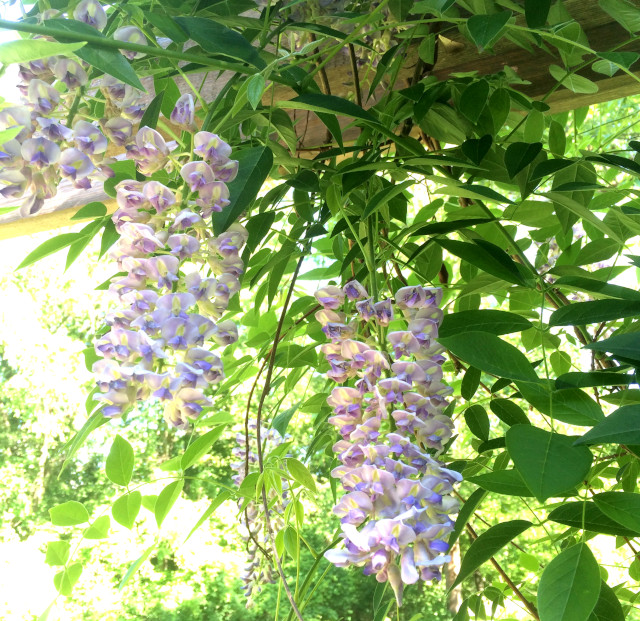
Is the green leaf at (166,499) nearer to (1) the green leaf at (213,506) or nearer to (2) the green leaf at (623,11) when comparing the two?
(1) the green leaf at (213,506)

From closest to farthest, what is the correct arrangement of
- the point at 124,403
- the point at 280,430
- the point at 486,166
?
the point at 124,403 → the point at 486,166 → the point at 280,430

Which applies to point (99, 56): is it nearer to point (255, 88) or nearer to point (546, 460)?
point (255, 88)

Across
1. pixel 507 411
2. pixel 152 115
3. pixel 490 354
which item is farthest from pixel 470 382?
pixel 152 115

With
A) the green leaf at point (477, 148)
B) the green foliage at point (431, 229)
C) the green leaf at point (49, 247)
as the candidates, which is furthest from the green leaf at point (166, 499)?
the green leaf at point (477, 148)

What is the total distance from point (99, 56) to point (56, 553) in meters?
0.35

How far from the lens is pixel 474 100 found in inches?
16.6

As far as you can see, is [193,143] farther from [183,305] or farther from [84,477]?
[84,477]

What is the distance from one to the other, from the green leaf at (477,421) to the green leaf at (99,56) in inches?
11.4

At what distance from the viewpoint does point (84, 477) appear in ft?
22.6

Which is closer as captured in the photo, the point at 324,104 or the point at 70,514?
the point at 324,104

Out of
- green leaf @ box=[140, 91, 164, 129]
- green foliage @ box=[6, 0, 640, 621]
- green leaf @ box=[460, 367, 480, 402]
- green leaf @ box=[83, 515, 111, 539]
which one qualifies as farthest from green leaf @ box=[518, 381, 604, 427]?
green leaf @ box=[83, 515, 111, 539]

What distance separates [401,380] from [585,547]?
0.34 feet

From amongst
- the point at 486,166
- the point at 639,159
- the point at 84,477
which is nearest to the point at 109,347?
the point at 486,166

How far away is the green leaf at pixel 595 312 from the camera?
34 cm
